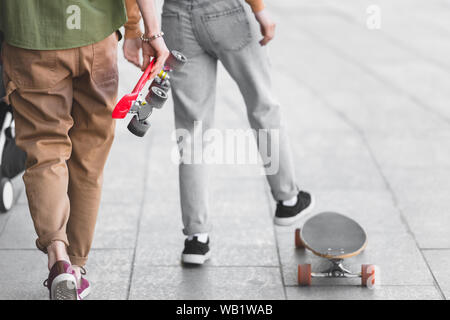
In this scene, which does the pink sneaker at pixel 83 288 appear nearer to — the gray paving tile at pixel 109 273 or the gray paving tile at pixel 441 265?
the gray paving tile at pixel 109 273

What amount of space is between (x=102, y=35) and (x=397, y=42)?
5527 millimetres

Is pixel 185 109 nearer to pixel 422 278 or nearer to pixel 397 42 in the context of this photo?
pixel 422 278

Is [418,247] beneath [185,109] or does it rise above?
beneath

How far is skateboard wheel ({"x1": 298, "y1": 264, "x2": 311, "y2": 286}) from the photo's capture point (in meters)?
3.22

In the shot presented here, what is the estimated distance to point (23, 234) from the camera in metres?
3.76

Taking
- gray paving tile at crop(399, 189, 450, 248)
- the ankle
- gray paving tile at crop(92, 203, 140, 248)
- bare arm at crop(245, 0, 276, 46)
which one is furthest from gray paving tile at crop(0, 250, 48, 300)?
gray paving tile at crop(399, 189, 450, 248)

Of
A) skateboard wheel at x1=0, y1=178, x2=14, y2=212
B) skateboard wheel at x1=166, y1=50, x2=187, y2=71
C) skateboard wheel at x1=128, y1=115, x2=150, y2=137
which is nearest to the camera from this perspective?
skateboard wheel at x1=128, y1=115, x2=150, y2=137

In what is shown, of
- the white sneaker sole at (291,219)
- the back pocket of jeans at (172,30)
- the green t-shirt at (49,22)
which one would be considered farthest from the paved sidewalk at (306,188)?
the green t-shirt at (49,22)

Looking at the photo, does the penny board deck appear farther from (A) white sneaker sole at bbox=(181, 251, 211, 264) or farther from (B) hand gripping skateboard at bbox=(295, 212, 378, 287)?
(A) white sneaker sole at bbox=(181, 251, 211, 264)

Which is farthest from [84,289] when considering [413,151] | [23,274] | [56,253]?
[413,151]

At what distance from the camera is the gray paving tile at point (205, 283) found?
126 inches

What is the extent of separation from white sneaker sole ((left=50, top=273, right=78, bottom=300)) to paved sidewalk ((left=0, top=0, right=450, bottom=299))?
24.1 inches

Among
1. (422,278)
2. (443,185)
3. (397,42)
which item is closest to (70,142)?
(422,278)

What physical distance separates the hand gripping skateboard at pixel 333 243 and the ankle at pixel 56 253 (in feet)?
3.63
